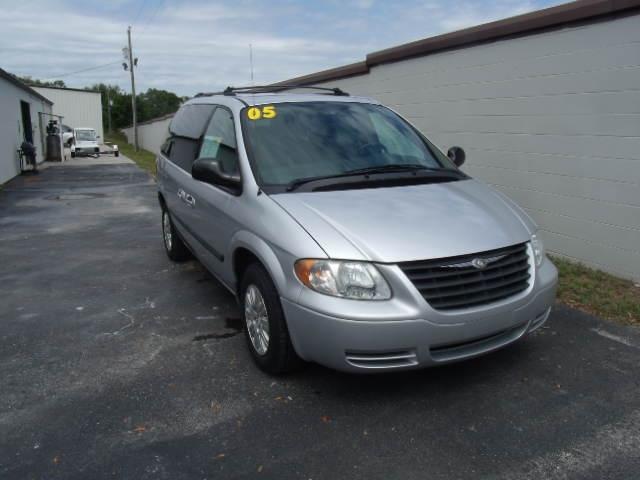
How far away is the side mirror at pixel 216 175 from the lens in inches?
151

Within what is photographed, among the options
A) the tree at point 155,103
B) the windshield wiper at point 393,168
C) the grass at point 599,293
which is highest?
the tree at point 155,103

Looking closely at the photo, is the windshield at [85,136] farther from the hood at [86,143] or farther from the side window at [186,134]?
the side window at [186,134]

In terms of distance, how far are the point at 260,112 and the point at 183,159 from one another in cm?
144

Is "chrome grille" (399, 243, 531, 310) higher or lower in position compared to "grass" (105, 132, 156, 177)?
lower

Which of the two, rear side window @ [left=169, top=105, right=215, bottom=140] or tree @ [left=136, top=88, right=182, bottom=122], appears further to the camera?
tree @ [left=136, top=88, right=182, bottom=122]

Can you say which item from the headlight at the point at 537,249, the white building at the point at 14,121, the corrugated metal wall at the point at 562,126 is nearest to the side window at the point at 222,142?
the headlight at the point at 537,249

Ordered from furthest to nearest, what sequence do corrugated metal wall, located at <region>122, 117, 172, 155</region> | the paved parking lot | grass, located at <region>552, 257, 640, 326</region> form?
corrugated metal wall, located at <region>122, 117, 172, 155</region>
grass, located at <region>552, 257, 640, 326</region>
the paved parking lot

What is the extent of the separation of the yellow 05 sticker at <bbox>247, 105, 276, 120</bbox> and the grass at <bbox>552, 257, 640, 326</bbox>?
10.1 ft

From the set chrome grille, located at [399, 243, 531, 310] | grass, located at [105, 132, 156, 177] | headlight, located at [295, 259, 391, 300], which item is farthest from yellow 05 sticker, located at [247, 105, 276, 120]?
grass, located at [105, 132, 156, 177]

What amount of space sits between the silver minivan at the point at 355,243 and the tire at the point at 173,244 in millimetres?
1689

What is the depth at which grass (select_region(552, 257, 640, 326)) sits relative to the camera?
4.61m

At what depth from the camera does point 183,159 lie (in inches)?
213

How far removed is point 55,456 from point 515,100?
583cm

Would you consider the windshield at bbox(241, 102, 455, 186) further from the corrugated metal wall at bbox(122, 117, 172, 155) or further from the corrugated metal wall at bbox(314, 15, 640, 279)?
the corrugated metal wall at bbox(122, 117, 172, 155)
